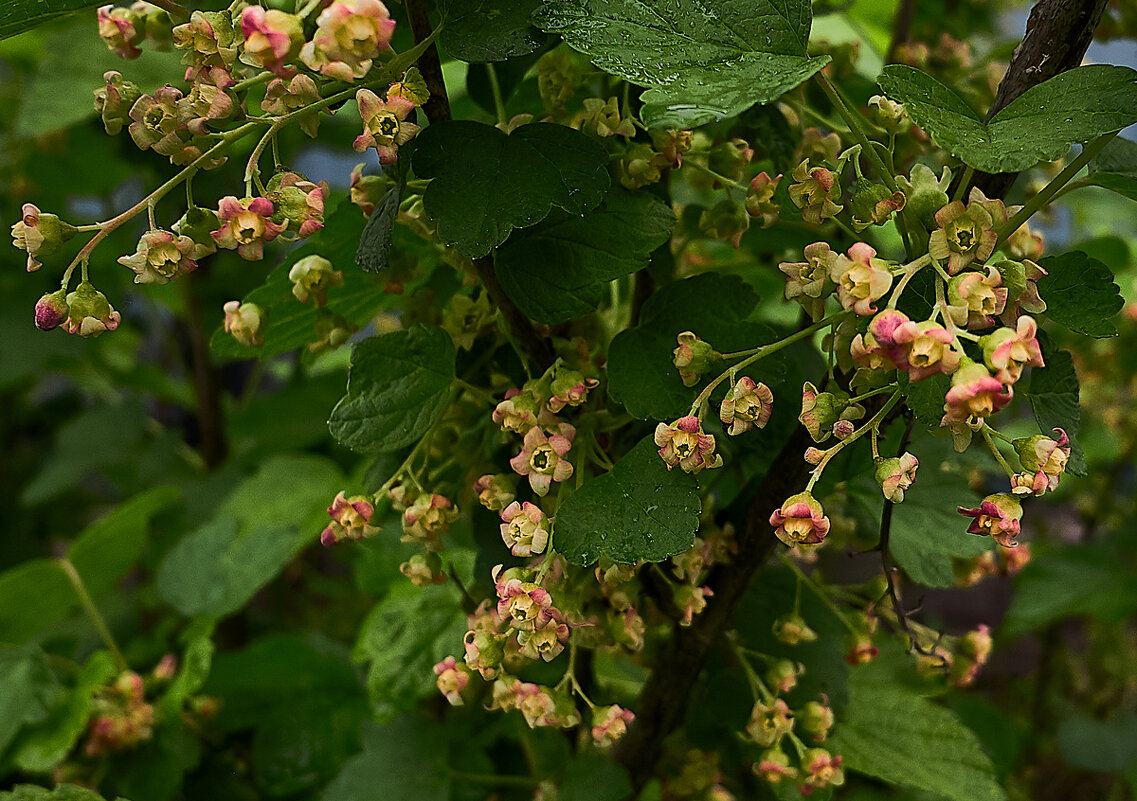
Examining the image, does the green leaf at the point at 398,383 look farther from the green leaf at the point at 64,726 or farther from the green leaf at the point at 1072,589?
the green leaf at the point at 1072,589

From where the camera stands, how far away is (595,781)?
0.51m

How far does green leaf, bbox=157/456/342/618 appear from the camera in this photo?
0.82 metres

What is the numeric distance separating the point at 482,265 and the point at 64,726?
553 mm

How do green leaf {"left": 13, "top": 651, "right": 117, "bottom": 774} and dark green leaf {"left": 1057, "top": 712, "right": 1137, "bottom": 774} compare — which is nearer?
green leaf {"left": 13, "top": 651, "right": 117, "bottom": 774}

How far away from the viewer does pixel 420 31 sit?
0.37 meters

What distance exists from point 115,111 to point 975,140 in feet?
1.02

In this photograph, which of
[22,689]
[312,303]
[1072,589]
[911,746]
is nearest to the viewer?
[312,303]

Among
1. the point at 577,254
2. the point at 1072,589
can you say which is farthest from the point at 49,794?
the point at 1072,589

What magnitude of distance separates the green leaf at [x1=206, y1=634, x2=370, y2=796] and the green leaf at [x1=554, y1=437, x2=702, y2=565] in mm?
410

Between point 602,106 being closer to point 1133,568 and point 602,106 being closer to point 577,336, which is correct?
point 577,336

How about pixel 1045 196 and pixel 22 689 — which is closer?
pixel 1045 196

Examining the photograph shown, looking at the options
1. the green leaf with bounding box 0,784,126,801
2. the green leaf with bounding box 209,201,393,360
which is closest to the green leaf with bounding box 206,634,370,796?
the green leaf with bounding box 0,784,126,801

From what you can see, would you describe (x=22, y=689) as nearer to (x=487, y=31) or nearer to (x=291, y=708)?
(x=291, y=708)

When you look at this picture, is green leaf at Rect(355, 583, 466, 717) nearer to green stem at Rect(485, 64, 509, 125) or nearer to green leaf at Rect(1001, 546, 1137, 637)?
green stem at Rect(485, 64, 509, 125)
